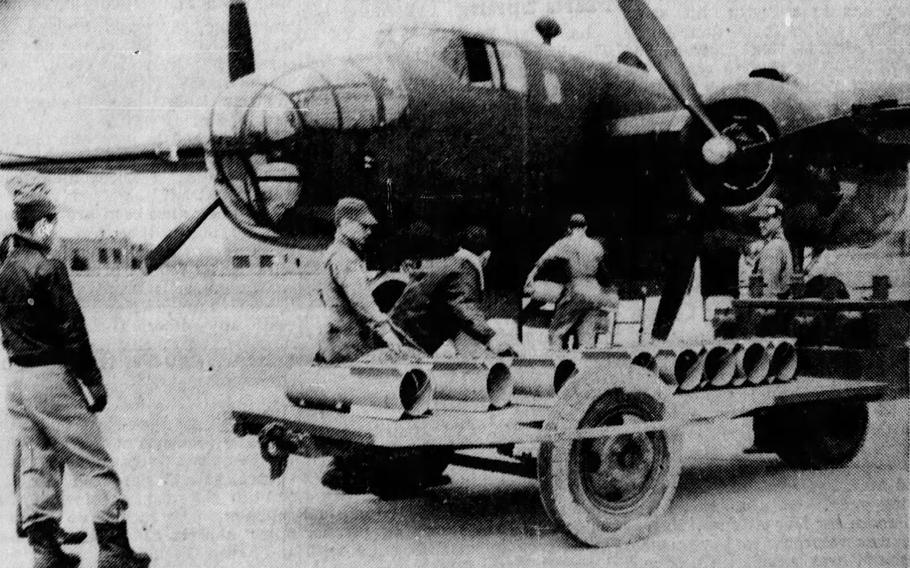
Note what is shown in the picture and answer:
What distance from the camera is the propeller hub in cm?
807

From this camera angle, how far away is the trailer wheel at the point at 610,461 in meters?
4.77

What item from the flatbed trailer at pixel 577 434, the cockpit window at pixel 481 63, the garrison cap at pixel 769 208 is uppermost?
the cockpit window at pixel 481 63

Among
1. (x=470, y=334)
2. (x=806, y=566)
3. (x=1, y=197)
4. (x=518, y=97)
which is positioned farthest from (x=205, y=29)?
(x=806, y=566)

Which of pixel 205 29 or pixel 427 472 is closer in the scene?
pixel 427 472

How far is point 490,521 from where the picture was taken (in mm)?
5723

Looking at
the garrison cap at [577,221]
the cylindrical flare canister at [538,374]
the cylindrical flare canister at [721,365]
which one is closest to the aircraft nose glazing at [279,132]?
the garrison cap at [577,221]

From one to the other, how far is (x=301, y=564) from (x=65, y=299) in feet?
6.41

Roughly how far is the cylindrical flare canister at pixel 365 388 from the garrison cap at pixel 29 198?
5.54 feet

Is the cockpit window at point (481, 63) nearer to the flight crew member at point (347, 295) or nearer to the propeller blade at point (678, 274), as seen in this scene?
the propeller blade at point (678, 274)

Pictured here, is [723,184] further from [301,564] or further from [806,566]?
[301,564]

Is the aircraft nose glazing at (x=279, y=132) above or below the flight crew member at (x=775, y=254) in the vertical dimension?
above

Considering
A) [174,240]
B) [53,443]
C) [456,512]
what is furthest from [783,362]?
[174,240]

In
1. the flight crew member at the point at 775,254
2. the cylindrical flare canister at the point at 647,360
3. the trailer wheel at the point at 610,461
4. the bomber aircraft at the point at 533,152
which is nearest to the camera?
the trailer wheel at the point at 610,461

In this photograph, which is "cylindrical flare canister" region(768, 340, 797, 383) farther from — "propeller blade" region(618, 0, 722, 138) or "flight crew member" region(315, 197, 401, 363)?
"flight crew member" region(315, 197, 401, 363)
